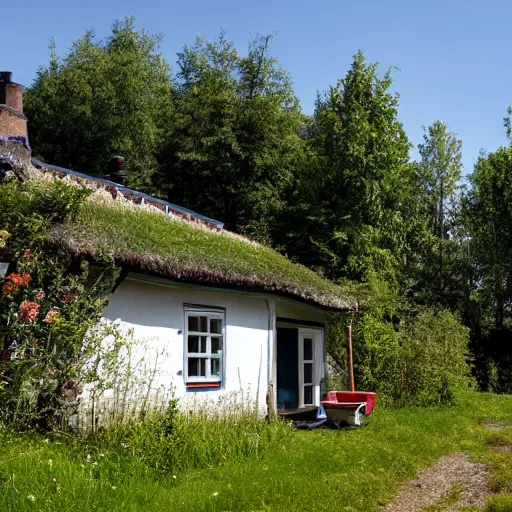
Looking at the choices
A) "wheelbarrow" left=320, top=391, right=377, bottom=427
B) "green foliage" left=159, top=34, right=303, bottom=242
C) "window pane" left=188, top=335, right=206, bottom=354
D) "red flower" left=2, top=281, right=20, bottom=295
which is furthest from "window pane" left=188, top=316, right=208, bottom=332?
"green foliage" left=159, top=34, right=303, bottom=242

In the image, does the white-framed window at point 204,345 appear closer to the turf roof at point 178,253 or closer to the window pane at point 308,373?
the turf roof at point 178,253

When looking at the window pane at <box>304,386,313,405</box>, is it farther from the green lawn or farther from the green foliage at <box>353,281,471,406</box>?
the green lawn

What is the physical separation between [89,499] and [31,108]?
2807cm

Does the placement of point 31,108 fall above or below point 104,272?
above

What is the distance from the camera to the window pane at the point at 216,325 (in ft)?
37.6

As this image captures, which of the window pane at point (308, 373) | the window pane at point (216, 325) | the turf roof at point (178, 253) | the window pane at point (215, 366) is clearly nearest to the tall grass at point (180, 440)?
the window pane at point (215, 366)

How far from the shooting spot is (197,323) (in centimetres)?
1112

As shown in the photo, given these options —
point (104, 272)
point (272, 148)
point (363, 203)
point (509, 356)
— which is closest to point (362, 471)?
point (104, 272)

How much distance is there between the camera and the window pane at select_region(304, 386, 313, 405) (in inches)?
569

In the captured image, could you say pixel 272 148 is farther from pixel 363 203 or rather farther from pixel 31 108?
pixel 31 108

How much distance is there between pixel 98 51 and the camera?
34.2 meters

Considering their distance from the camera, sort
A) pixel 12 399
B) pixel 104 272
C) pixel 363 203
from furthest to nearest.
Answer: pixel 363 203
pixel 104 272
pixel 12 399

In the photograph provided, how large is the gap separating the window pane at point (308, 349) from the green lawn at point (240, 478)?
160 inches

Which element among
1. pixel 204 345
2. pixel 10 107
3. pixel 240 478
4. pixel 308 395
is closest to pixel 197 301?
pixel 204 345
